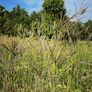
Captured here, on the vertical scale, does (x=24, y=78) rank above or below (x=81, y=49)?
below

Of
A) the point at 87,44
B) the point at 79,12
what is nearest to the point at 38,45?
the point at 79,12

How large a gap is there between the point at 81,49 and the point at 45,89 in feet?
2.26

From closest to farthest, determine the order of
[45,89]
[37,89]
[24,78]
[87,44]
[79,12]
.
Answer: [79,12] → [37,89] → [45,89] → [24,78] → [87,44]

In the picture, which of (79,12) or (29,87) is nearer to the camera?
(79,12)

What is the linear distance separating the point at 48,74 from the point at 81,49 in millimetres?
718

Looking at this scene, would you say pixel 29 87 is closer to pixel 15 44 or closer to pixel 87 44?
pixel 15 44

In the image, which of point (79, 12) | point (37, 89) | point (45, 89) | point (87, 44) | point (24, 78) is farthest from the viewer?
point (87, 44)

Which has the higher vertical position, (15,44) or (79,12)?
(79,12)

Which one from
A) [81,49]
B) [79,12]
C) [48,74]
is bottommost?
[48,74]

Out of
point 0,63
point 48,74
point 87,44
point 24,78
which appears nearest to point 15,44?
point 0,63

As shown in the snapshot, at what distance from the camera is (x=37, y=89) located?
211cm

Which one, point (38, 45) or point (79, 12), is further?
point (38, 45)

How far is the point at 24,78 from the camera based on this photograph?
252cm

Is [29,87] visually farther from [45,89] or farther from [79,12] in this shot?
[79,12]
